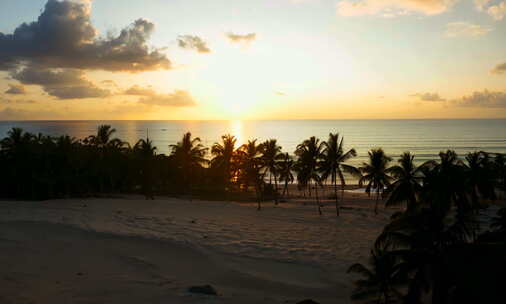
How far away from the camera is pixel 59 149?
36.2 m

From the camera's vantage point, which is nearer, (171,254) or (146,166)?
(171,254)

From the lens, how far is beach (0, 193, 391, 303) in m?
13.1

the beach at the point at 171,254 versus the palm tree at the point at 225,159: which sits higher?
the palm tree at the point at 225,159

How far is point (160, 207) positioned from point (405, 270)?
2457cm

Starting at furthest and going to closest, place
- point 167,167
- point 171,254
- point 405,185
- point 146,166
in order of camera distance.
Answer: point 167,167, point 146,166, point 405,185, point 171,254

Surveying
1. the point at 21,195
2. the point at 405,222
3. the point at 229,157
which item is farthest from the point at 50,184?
the point at 405,222

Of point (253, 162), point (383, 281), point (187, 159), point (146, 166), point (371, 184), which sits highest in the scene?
point (187, 159)

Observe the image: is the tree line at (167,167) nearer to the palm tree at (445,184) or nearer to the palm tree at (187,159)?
the palm tree at (187,159)

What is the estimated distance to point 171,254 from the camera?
1820 cm

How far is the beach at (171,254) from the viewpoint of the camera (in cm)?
1309

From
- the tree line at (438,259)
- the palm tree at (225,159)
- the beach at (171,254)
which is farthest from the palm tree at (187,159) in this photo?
the tree line at (438,259)

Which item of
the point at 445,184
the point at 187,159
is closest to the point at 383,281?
the point at 445,184

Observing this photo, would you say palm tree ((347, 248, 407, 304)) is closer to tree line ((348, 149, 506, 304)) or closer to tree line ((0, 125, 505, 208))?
tree line ((348, 149, 506, 304))

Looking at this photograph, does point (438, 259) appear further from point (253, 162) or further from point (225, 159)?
point (225, 159)
